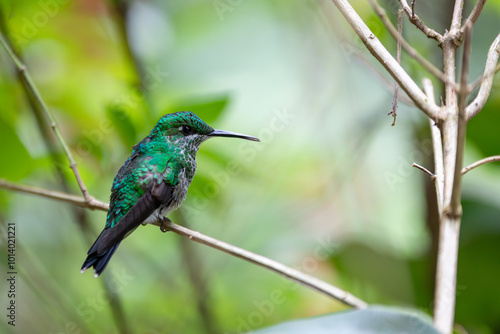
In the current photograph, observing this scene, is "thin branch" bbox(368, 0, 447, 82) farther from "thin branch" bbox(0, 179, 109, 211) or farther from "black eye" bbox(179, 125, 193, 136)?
"thin branch" bbox(0, 179, 109, 211)

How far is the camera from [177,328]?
8.01ft

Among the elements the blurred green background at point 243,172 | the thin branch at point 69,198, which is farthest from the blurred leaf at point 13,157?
the thin branch at point 69,198

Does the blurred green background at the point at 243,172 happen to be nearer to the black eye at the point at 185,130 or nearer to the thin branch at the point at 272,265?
the black eye at the point at 185,130

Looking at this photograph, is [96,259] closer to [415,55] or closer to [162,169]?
[162,169]

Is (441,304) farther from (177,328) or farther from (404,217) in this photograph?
(404,217)

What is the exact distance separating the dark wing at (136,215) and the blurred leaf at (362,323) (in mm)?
384

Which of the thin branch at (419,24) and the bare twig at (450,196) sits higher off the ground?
the thin branch at (419,24)

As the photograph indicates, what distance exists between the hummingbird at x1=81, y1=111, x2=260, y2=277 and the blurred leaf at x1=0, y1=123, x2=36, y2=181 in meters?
0.36

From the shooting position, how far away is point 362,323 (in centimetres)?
112

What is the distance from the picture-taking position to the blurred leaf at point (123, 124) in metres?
1.57

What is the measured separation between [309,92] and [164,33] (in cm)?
85

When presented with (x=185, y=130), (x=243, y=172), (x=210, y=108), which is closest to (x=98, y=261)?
(x=185, y=130)

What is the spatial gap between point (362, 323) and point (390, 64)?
531mm

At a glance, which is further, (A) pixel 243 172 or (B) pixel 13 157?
(A) pixel 243 172
